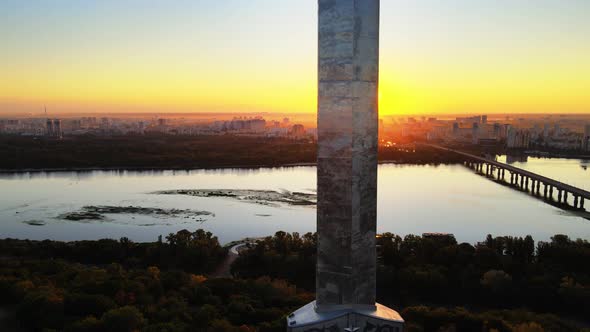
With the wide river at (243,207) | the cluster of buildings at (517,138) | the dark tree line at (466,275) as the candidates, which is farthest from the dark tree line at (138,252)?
the cluster of buildings at (517,138)

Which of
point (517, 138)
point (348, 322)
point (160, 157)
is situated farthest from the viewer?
point (517, 138)

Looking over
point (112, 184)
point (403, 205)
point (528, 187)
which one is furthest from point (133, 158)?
point (528, 187)

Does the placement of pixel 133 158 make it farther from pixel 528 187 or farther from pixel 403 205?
pixel 528 187

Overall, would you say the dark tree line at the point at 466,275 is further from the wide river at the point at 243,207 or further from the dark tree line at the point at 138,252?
the wide river at the point at 243,207

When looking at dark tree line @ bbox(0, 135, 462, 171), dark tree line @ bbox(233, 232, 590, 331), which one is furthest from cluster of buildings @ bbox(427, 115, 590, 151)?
dark tree line @ bbox(233, 232, 590, 331)

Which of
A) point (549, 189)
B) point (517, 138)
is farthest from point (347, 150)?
point (517, 138)

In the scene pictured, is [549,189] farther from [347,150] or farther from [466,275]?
[347,150]
